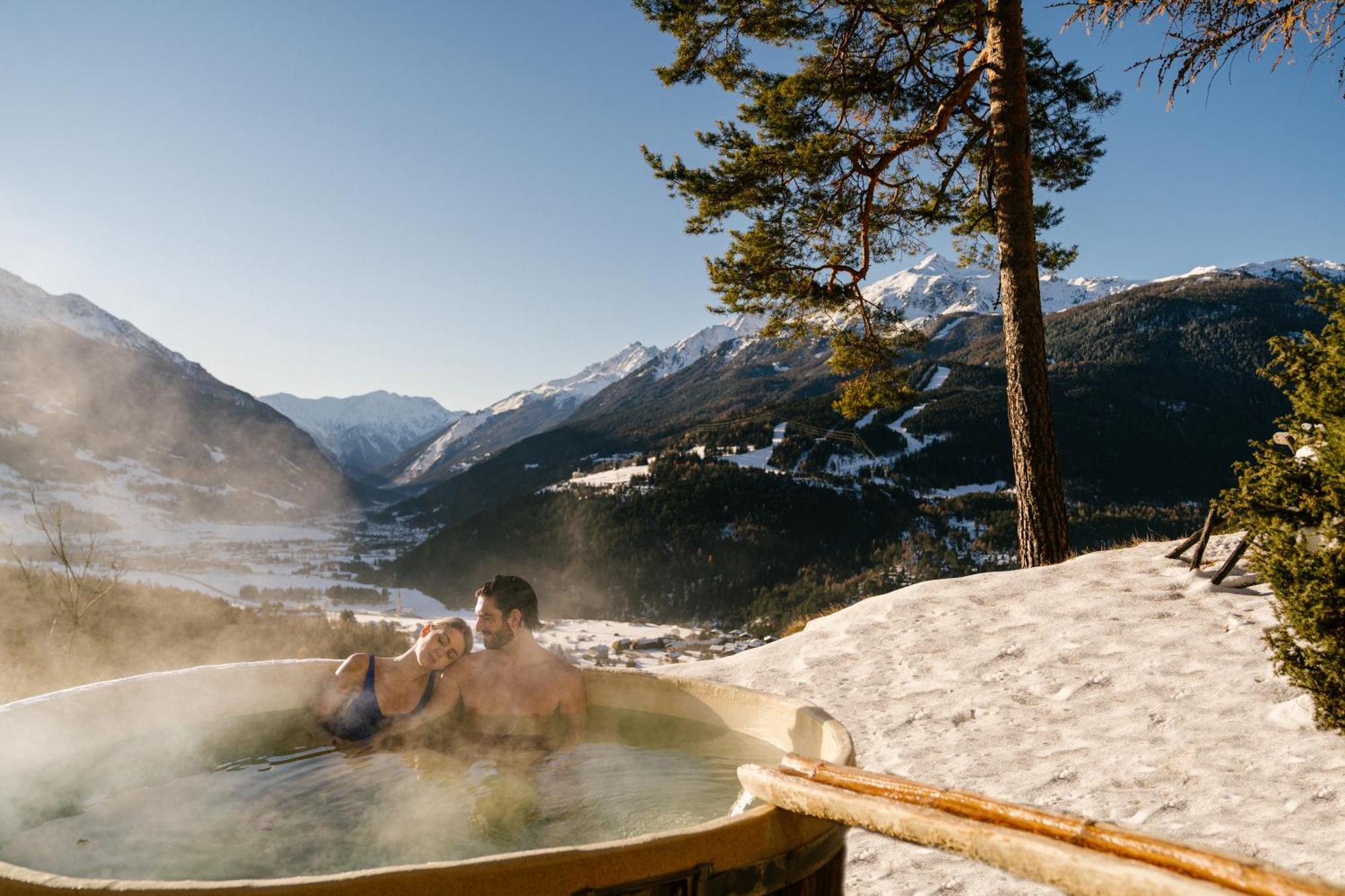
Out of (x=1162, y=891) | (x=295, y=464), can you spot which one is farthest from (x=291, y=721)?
(x=295, y=464)

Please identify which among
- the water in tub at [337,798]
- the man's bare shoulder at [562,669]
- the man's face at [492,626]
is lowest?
the water in tub at [337,798]

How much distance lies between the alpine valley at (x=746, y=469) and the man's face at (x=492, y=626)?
3858cm

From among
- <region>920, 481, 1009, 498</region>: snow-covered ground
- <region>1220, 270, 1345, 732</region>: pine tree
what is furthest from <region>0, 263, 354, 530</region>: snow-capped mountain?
<region>920, 481, 1009, 498</region>: snow-covered ground

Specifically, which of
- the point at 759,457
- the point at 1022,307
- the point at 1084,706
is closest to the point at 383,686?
the point at 1084,706

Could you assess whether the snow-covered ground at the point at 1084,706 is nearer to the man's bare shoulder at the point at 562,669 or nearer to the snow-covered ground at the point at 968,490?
the man's bare shoulder at the point at 562,669

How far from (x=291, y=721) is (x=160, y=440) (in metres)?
169

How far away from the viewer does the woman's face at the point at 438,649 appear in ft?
9.30

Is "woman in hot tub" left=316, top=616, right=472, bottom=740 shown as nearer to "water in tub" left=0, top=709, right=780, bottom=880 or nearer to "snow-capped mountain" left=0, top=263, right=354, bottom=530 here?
"water in tub" left=0, top=709, right=780, bottom=880

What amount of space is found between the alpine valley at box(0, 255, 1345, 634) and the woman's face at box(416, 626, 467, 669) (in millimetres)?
38798

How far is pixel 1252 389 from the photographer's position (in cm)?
13025

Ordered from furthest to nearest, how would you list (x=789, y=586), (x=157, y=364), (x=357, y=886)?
(x=157, y=364)
(x=789, y=586)
(x=357, y=886)

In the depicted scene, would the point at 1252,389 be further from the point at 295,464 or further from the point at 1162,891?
the point at 295,464

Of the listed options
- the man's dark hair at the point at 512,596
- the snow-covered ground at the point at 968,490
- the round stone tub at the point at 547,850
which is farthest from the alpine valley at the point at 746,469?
the round stone tub at the point at 547,850

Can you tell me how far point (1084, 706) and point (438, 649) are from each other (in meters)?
3.81
